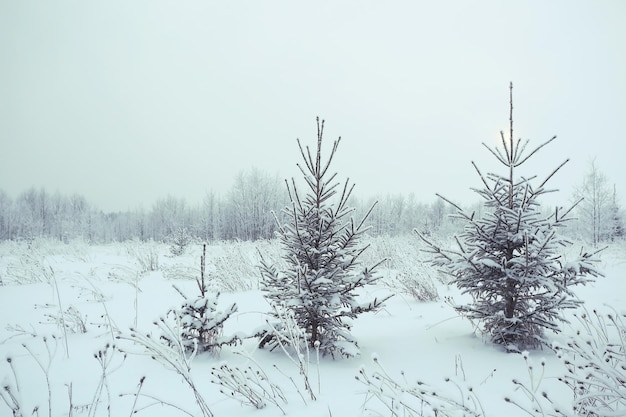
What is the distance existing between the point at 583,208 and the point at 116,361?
31953 millimetres

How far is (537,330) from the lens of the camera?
343cm

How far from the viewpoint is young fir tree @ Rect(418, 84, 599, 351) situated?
3.19 meters

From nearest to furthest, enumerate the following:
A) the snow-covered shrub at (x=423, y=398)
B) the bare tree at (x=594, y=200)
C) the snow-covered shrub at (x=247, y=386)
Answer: the snow-covered shrub at (x=423, y=398) → the snow-covered shrub at (x=247, y=386) → the bare tree at (x=594, y=200)

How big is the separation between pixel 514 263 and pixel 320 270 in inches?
76.9

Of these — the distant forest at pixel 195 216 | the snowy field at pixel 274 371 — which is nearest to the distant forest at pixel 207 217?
the distant forest at pixel 195 216

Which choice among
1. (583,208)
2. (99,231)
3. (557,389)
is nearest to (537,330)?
(557,389)

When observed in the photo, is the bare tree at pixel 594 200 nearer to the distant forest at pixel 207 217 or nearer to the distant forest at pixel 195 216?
the distant forest at pixel 207 217

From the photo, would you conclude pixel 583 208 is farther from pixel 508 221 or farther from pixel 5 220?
pixel 5 220

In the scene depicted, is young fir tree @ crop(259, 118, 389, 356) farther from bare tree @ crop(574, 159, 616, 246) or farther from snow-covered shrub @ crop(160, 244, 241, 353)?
bare tree @ crop(574, 159, 616, 246)

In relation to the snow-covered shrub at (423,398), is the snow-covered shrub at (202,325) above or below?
below

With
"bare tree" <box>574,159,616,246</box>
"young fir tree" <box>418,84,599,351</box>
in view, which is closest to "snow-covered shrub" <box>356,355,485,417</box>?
"young fir tree" <box>418,84,599,351</box>

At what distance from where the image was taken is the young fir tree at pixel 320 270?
3.31m

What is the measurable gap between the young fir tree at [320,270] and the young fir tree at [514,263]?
0.87 meters

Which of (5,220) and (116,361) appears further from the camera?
(5,220)
